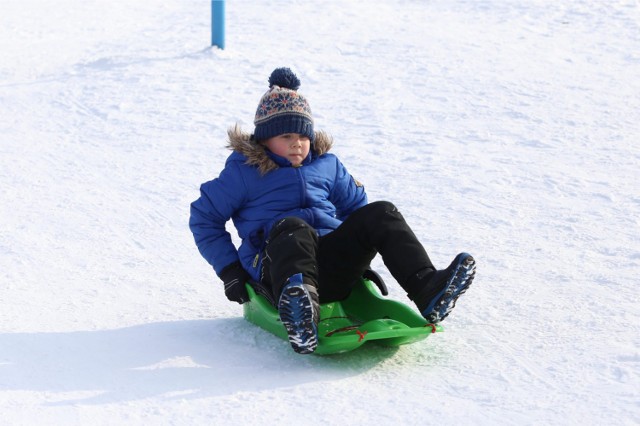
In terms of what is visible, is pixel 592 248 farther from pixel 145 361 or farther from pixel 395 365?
pixel 145 361

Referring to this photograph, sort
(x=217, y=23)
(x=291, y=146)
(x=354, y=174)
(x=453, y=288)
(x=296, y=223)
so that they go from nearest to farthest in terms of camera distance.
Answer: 1. (x=453, y=288)
2. (x=296, y=223)
3. (x=291, y=146)
4. (x=354, y=174)
5. (x=217, y=23)

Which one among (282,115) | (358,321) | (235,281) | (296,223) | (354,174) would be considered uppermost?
(282,115)

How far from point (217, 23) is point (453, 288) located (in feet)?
16.3

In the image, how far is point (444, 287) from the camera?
9.82 ft

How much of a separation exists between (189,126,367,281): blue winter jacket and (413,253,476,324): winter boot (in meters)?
0.50

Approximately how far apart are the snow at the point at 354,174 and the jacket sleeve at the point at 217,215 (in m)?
0.27

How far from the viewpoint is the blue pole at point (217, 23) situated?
750 centimetres

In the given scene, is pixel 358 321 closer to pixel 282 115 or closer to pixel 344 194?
pixel 344 194

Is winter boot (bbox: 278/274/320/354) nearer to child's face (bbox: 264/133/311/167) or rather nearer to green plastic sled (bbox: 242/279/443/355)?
green plastic sled (bbox: 242/279/443/355)

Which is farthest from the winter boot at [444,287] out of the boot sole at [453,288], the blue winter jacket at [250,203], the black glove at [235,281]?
the black glove at [235,281]


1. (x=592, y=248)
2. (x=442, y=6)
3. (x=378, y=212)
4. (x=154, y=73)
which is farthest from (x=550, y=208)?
(x=442, y=6)

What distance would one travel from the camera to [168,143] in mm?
5926

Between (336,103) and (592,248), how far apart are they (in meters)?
2.67

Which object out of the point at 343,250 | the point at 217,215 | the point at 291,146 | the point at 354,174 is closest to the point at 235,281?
the point at 217,215
